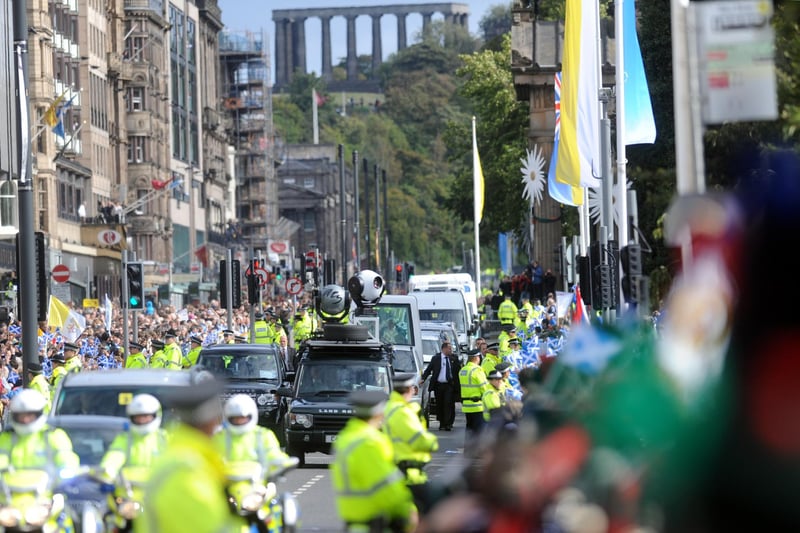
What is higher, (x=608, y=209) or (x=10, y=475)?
(x=608, y=209)

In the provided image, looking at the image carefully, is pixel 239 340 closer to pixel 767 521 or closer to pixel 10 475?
pixel 10 475

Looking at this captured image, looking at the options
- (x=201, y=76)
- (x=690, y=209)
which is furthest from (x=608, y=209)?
(x=201, y=76)

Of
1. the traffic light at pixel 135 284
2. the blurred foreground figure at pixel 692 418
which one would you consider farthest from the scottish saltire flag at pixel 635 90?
the blurred foreground figure at pixel 692 418

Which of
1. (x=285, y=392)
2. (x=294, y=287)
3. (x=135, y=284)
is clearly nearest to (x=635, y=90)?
(x=285, y=392)

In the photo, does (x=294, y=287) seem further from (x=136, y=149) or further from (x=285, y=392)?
(x=136, y=149)

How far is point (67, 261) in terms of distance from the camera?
81.9m

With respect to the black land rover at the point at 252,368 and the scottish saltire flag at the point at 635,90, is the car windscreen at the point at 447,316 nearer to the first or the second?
the black land rover at the point at 252,368

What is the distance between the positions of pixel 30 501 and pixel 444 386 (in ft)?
67.7

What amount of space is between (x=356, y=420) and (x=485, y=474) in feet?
9.68

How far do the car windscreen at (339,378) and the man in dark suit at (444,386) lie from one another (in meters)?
5.93

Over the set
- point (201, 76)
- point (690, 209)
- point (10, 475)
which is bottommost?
point (10, 475)

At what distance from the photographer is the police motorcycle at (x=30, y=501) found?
51.7 ft

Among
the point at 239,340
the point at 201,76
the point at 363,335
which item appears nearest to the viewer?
the point at 363,335

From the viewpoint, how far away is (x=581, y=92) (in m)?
34.1
